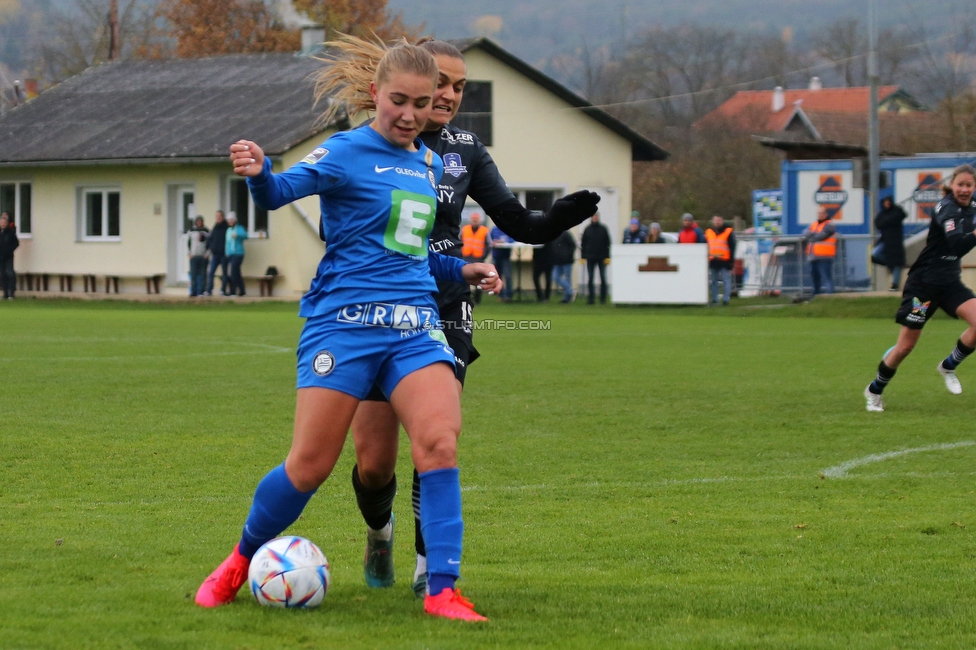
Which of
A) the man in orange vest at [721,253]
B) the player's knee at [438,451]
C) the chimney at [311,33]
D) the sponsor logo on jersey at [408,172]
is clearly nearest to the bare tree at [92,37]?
the chimney at [311,33]

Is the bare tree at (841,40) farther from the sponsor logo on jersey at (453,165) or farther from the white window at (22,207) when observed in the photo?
the sponsor logo on jersey at (453,165)

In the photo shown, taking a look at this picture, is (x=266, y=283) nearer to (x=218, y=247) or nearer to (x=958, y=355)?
(x=218, y=247)

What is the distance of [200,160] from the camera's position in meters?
33.1

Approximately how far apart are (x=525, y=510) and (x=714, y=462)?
2.05 m

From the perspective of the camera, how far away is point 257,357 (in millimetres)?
16125

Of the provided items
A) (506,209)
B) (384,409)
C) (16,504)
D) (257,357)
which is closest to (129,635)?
(384,409)

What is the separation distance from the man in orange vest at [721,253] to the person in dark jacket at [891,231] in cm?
307

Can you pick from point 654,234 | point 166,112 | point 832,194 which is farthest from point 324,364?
point 166,112

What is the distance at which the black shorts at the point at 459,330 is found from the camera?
5.09 meters

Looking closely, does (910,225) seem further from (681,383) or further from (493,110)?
(681,383)

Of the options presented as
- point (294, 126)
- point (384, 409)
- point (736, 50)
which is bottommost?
point (384, 409)

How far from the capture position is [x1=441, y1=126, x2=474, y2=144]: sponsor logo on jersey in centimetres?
529

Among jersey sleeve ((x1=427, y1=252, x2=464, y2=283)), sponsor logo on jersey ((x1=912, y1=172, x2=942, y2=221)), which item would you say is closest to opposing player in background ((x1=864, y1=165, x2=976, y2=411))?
jersey sleeve ((x1=427, y1=252, x2=464, y2=283))

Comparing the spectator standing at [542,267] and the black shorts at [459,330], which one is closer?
the black shorts at [459,330]
